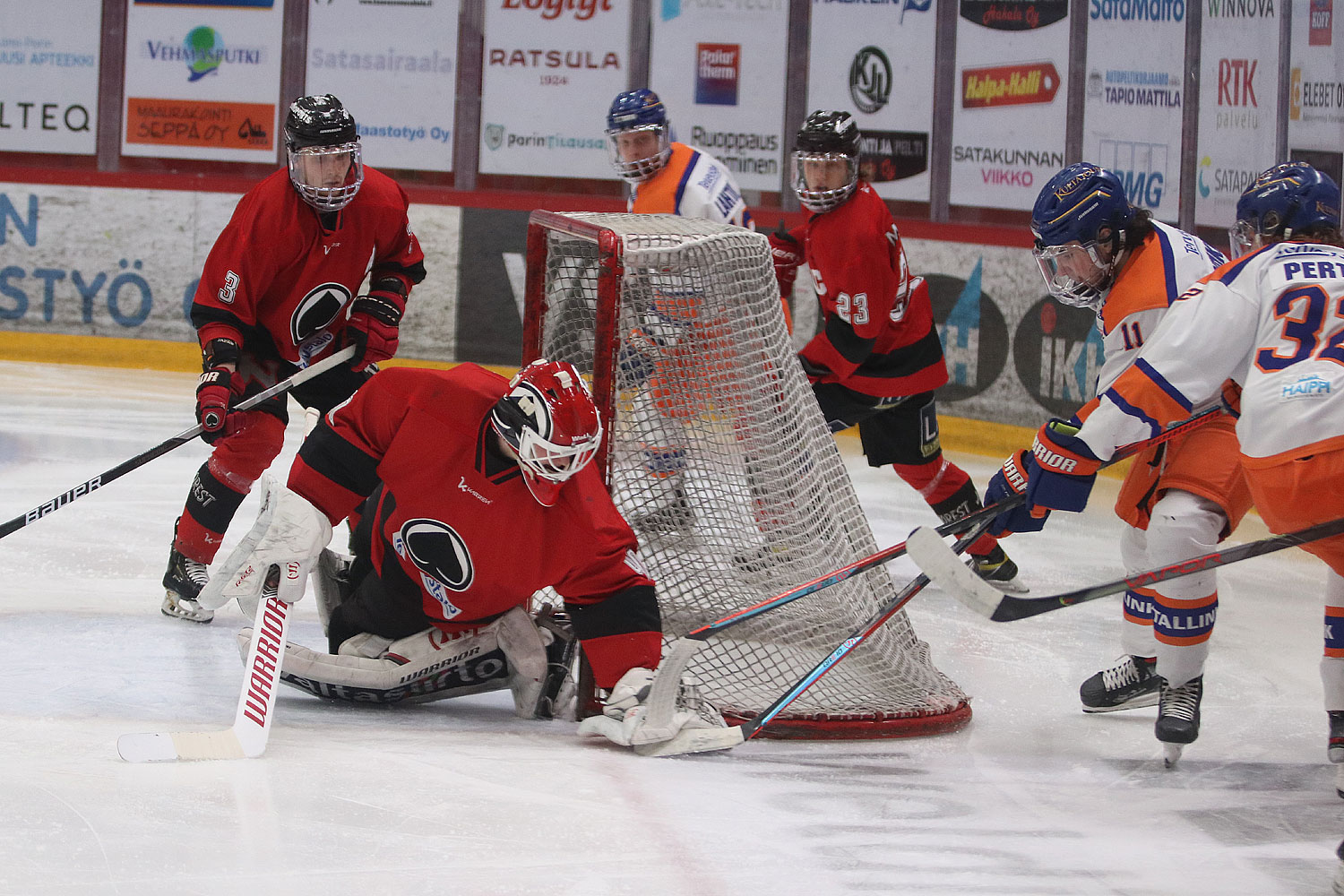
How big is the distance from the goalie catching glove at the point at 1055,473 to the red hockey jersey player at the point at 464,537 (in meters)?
0.69

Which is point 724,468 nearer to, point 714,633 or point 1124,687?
point 714,633

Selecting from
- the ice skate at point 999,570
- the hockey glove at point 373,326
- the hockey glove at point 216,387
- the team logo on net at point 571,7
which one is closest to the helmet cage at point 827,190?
the ice skate at point 999,570

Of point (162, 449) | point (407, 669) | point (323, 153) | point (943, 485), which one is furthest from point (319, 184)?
point (943, 485)

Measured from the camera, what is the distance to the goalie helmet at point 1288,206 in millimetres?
2570

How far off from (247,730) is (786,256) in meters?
2.49

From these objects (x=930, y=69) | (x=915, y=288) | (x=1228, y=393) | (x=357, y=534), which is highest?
(x=930, y=69)

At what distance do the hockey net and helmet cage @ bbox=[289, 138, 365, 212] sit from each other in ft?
1.60

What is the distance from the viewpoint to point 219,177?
7.43 metres

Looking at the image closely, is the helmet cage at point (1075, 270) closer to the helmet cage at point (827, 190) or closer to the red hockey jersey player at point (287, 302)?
the helmet cage at point (827, 190)

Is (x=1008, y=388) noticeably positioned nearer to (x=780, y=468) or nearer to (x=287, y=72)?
(x=780, y=468)

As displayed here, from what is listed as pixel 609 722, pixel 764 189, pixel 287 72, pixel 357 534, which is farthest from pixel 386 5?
pixel 609 722

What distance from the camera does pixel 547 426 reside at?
2.37m

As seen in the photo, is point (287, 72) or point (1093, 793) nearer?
point (1093, 793)

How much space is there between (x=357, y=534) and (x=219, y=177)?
4.99m
